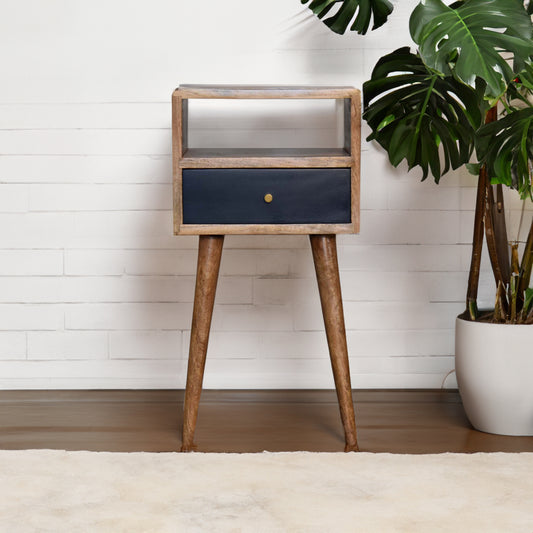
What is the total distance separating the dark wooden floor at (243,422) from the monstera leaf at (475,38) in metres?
0.95

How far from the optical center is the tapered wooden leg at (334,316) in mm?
1825

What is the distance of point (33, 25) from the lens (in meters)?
2.30

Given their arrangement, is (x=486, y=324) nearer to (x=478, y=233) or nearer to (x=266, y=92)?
(x=478, y=233)

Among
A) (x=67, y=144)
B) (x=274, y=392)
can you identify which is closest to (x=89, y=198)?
(x=67, y=144)

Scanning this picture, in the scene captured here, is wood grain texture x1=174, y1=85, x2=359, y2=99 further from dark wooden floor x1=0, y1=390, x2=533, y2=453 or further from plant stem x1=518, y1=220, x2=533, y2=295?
dark wooden floor x1=0, y1=390, x2=533, y2=453

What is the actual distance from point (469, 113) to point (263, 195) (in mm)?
692

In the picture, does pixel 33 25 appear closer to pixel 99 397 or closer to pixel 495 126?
pixel 99 397

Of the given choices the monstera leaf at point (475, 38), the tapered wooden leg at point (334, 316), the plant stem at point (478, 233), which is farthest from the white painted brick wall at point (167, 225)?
the monstera leaf at point (475, 38)

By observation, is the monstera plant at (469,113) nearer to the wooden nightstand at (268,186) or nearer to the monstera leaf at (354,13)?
the monstera leaf at (354,13)

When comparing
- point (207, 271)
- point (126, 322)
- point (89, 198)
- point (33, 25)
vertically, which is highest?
point (33, 25)

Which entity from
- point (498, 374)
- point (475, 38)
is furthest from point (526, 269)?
point (475, 38)

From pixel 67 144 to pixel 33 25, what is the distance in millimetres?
408

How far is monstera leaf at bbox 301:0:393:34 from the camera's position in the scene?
6.91ft

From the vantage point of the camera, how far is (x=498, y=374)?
188 cm
